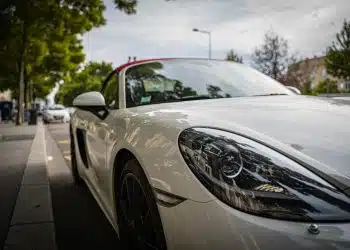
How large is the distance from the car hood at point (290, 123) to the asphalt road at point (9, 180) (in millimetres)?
1786

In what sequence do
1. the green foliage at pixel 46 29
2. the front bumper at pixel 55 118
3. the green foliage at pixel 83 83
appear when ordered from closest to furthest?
the green foliage at pixel 46 29
the front bumper at pixel 55 118
the green foliage at pixel 83 83

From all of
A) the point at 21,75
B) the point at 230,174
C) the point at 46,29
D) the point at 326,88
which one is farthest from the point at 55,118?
the point at 326,88

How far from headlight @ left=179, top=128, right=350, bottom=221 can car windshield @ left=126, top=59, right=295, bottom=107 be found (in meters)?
1.15

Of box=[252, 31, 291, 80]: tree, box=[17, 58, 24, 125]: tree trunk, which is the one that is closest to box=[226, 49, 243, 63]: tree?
box=[252, 31, 291, 80]: tree

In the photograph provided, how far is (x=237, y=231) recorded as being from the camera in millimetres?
1440

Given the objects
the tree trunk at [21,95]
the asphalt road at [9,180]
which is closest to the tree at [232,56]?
the tree trunk at [21,95]

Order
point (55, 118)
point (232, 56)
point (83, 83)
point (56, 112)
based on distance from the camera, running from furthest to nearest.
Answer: point (83, 83) → point (232, 56) → point (56, 112) → point (55, 118)

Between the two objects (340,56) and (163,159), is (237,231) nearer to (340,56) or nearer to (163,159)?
(163,159)

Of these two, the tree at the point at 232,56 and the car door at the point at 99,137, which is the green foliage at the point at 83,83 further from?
the car door at the point at 99,137

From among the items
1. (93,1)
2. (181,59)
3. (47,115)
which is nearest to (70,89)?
(47,115)

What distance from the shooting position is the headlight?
143 cm

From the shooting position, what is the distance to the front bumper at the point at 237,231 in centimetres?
134

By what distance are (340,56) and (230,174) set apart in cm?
3295

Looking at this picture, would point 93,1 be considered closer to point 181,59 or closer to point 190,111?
point 181,59
